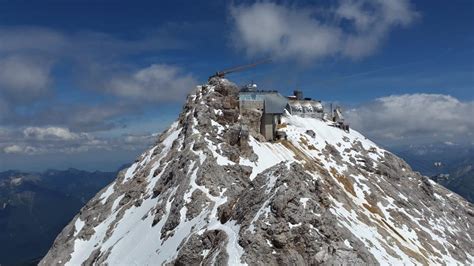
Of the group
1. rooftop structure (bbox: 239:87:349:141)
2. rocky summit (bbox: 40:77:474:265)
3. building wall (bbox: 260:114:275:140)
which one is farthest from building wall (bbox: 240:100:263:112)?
building wall (bbox: 260:114:275:140)

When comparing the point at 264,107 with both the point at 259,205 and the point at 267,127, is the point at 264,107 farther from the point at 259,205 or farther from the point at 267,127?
the point at 259,205

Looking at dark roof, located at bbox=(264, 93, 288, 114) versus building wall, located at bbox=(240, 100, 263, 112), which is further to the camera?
building wall, located at bbox=(240, 100, 263, 112)

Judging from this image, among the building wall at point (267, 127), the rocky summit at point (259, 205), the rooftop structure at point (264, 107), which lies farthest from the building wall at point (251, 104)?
the building wall at point (267, 127)

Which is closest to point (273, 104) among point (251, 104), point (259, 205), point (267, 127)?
point (251, 104)

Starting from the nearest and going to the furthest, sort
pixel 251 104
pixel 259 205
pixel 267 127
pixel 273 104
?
pixel 259 205, pixel 267 127, pixel 251 104, pixel 273 104

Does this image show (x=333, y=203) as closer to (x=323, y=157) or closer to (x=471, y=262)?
(x=323, y=157)

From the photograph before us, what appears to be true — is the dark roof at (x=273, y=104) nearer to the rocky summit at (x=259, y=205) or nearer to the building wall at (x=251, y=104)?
the building wall at (x=251, y=104)

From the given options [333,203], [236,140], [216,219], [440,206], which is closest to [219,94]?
[236,140]

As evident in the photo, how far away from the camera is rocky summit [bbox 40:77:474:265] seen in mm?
54594

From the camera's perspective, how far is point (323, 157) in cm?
11906

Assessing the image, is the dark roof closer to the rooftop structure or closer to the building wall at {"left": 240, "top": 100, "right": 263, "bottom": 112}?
the rooftop structure

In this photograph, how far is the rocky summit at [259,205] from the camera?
54594mm

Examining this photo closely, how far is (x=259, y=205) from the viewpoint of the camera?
57125 millimetres

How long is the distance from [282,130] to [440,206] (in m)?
51.5
